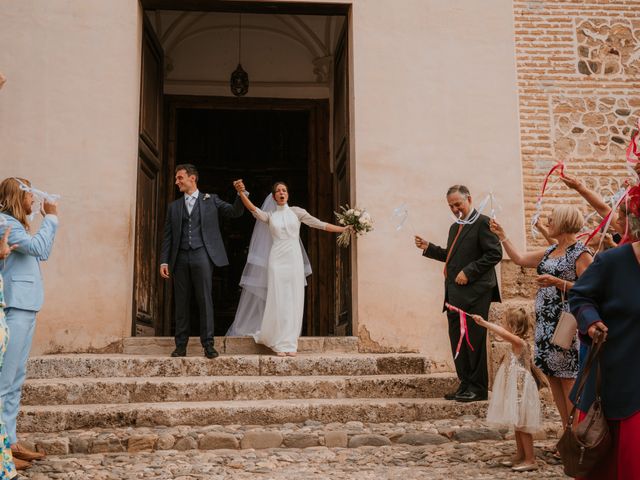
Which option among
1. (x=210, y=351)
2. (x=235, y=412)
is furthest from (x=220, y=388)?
(x=210, y=351)

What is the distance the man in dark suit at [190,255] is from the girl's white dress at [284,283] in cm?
63

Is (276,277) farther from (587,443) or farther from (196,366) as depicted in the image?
(587,443)

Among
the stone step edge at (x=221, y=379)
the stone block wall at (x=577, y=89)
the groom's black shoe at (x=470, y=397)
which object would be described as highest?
the stone block wall at (x=577, y=89)

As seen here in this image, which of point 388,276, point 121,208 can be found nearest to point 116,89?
point 121,208

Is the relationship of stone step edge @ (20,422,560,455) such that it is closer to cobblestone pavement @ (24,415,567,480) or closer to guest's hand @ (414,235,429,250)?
cobblestone pavement @ (24,415,567,480)

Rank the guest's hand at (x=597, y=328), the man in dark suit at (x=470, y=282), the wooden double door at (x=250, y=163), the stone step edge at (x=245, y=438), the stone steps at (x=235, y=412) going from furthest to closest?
the wooden double door at (x=250, y=163) < the man in dark suit at (x=470, y=282) < the stone steps at (x=235, y=412) < the stone step edge at (x=245, y=438) < the guest's hand at (x=597, y=328)

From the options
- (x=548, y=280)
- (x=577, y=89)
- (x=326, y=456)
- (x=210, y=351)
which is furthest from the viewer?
(x=577, y=89)

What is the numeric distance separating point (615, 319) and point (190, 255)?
4.97 m

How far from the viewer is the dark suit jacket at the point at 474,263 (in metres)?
6.80

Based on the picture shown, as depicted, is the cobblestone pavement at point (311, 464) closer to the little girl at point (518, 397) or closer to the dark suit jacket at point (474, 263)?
the little girl at point (518, 397)

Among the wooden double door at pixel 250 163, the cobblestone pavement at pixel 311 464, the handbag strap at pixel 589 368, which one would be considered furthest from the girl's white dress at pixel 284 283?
the handbag strap at pixel 589 368

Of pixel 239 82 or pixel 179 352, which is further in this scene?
pixel 239 82

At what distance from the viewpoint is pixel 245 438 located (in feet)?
18.9

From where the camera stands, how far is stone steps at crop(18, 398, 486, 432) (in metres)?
6.06
